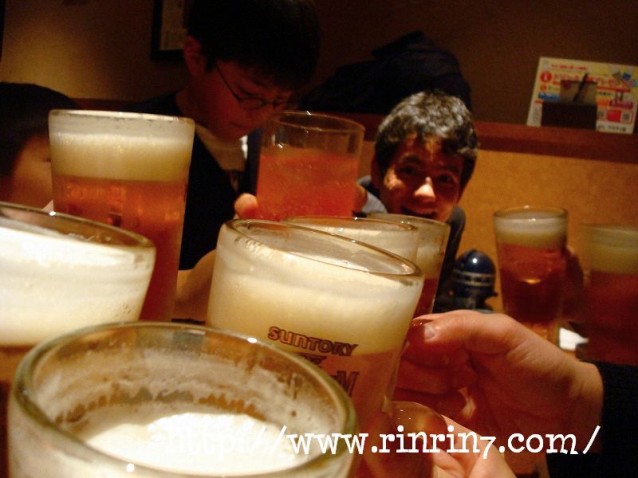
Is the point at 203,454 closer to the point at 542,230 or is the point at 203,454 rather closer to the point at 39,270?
the point at 39,270

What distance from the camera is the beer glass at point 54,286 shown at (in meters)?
0.34

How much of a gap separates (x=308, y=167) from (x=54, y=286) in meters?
0.57

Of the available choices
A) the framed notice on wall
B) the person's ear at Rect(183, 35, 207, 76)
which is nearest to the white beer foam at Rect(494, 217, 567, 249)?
the person's ear at Rect(183, 35, 207, 76)

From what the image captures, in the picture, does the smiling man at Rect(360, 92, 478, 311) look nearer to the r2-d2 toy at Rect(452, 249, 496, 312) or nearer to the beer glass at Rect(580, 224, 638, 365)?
the r2-d2 toy at Rect(452, 249, 496, 312)

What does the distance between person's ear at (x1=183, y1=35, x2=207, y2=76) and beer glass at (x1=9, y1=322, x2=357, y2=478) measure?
168 centimetres

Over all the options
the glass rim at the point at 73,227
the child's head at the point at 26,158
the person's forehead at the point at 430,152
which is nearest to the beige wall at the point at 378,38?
the person's forehead at the point at 430,152

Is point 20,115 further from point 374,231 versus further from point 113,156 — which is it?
point 374,231

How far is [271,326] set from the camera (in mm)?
432

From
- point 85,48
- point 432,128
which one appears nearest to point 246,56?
point 432,128

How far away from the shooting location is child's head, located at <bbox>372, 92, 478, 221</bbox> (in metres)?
2.18

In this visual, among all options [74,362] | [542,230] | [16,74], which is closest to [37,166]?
[542,230]

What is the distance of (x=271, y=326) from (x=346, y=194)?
1.64ft

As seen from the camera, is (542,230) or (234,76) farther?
(234,76)

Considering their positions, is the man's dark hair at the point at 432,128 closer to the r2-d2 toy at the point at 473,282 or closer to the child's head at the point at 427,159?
the child's head at the point at 427,159
